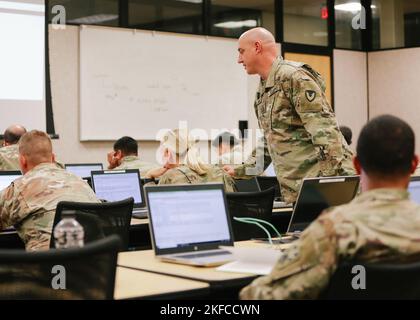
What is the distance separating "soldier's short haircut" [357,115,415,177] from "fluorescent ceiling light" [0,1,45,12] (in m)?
6.30

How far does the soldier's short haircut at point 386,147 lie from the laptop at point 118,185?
3505 mm

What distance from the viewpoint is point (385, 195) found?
6.19 ft

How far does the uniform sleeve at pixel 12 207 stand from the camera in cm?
360

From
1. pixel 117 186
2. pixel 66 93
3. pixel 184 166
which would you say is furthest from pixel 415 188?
pixel 66 93

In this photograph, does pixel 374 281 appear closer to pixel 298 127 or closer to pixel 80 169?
pixel 298 127

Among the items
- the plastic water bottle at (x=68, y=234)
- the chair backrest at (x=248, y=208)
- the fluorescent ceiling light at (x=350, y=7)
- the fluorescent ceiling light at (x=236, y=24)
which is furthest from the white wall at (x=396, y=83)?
the plastic water bottle at (x=68, y=234)

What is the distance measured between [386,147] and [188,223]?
51.1 inches

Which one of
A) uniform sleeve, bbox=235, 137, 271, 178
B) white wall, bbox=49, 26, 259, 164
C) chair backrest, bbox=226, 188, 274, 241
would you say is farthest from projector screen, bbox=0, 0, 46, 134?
chair backrest, bbox=226, 188, 274, 241

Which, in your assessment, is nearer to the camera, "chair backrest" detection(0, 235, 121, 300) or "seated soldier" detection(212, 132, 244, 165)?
"chair backrest" detection(0, 235, 121, 300)

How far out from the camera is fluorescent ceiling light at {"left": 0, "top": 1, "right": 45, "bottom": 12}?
7.51 m

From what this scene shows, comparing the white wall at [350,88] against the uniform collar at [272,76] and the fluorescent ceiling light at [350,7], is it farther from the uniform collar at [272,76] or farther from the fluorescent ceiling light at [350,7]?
the uniform collar at [272,76]

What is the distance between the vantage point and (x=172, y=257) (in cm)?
287

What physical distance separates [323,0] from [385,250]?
9.61 metres

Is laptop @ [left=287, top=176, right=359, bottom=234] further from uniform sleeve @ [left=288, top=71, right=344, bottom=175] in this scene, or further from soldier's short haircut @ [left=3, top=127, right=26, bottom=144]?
soldier's short haircut @ [left=3, top=127, right=26, bottom=144]
